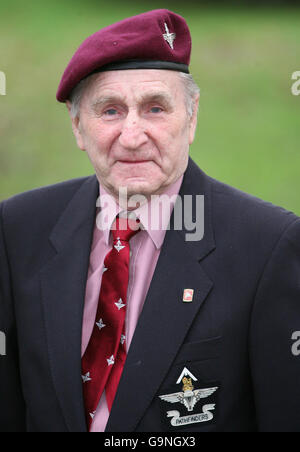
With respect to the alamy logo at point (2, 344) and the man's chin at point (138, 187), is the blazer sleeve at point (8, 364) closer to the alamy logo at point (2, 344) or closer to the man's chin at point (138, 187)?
the alamy logo at point (2, 344)

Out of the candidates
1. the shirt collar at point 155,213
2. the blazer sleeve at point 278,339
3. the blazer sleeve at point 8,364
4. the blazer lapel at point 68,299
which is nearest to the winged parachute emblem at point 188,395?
the blazer sleeve at point 278,339

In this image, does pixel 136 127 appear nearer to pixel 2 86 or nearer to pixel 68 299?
pixel 68 299

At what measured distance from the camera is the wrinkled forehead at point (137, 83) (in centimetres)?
189

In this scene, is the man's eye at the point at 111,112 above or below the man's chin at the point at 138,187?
above

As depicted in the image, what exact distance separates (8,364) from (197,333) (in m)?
0.66

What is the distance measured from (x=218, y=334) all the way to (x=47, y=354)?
20.9 inches

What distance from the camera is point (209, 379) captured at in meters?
1.99

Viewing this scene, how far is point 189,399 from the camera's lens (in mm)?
1992

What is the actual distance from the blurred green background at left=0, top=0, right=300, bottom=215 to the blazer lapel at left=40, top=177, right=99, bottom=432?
16.9ft

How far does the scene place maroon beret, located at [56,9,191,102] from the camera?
6.19ft

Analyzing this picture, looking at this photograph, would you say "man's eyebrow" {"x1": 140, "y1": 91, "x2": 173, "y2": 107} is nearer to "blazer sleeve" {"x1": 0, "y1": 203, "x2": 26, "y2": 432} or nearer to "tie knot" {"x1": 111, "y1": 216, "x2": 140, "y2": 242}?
"tie knot" {"x1": 111, "y1": 216, "x2": 140, "y2": 242}

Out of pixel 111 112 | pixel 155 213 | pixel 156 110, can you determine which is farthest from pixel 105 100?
pixel 155 213

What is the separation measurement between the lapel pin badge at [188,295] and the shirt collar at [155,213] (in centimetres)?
18
